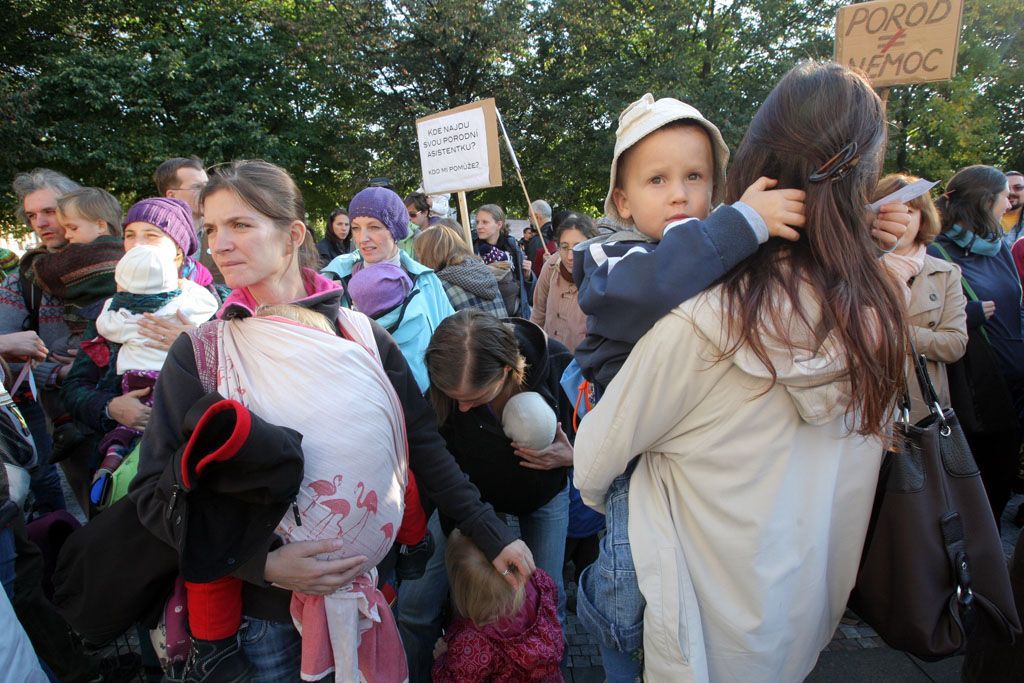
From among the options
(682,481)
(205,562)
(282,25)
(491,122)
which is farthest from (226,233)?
(282,25)

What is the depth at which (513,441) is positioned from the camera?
216cm

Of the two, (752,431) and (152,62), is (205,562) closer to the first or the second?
(752,431)

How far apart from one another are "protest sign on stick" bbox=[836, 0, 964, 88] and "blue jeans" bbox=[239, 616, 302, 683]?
3443 mm

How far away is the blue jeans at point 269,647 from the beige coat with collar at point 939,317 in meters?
2.86

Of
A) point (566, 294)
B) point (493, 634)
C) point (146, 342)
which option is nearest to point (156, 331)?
point (146, 342)

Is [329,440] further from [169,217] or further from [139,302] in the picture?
[169,217]

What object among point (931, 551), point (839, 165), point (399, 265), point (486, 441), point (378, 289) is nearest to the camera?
point (839, 165)

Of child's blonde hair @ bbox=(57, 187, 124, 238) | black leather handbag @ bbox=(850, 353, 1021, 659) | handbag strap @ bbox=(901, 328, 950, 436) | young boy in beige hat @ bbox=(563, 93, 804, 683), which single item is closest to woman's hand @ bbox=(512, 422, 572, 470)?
young boy in beige hat @ bbox=(563, 93, 804, 683)

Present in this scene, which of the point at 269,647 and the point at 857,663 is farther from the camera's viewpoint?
the point at 857,663

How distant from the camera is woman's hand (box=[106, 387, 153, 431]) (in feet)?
6.46

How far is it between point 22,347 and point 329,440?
1.98 meters

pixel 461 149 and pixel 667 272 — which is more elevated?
pixel 461 149

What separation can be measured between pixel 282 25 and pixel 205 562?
57.7 feet

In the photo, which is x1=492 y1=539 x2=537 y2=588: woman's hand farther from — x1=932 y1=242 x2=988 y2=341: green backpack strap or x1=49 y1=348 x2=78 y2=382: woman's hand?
x1=932 y1=242 x2=988 y2=341: green backpack strap
